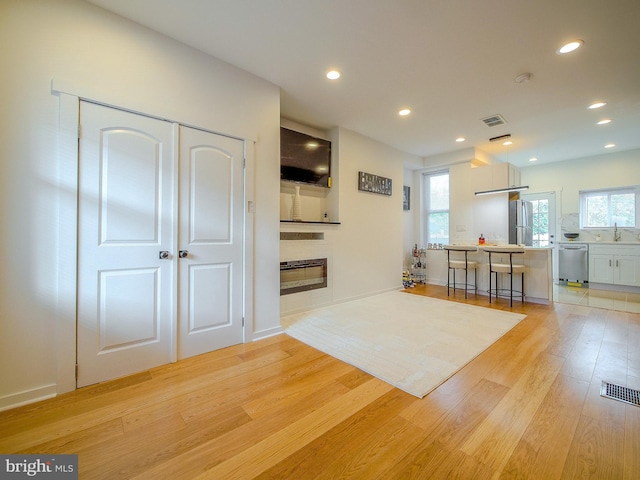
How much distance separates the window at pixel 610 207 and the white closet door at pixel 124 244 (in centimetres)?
825

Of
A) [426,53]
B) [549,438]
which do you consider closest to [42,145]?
[426,53]

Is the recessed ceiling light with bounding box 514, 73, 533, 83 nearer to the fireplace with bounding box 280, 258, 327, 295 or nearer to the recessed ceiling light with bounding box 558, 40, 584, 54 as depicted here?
the recessed ceiling light with bounding box 558, 40, 584, 54

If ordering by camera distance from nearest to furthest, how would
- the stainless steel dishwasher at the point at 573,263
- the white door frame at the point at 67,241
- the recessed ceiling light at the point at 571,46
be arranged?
the white door frame at the point at 67,241 → the recessed ceiling light at the point at 571,46 → the stainless steel dishwasher at the point at 573,263

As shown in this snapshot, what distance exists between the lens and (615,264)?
5.36 meters

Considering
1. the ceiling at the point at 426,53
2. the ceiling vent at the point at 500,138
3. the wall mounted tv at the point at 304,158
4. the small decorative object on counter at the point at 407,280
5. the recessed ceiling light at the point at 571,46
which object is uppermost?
the ceiling vent at the point at 500,138

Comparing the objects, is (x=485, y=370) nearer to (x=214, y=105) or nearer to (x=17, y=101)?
(x=214, y=105)

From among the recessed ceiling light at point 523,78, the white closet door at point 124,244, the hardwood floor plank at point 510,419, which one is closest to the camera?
the hardwood floor plank at point 510,419

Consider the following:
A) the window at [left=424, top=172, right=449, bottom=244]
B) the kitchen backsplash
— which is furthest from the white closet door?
the kitchen backsplash

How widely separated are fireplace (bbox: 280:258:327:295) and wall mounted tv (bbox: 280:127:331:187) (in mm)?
1223

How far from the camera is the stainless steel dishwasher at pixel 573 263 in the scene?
18.8 ft

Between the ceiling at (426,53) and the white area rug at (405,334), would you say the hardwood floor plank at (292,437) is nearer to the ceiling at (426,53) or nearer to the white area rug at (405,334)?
the white area rug at (405,334)

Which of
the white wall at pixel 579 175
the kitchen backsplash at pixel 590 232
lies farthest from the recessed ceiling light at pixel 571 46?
the kitchen backsplash at pixel 590 232

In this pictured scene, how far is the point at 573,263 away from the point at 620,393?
536 centimetres

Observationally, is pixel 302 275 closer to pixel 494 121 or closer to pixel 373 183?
pixel 373 183
